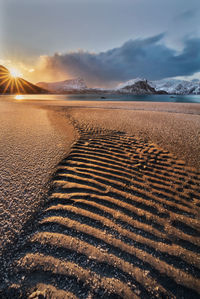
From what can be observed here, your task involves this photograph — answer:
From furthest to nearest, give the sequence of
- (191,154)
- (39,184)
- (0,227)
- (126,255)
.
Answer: (191,154) → (39,184) → (0,227) → (126,255)

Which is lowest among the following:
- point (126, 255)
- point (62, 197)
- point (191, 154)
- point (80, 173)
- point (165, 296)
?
point (165, 296)

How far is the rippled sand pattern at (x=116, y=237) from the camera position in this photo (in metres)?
1.12

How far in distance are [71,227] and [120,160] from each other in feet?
5.81

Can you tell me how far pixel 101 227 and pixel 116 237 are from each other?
205mm

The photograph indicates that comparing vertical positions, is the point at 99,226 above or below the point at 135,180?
below

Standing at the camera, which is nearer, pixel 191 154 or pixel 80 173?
pixel 80 173

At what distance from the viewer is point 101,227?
1540 mm

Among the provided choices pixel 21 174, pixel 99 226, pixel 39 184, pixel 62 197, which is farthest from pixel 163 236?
pixel 21 174

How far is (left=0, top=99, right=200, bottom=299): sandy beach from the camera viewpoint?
1.13 meters

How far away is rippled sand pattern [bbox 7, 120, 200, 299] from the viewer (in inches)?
44.2

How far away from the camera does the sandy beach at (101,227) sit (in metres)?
1.13

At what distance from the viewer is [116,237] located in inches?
57.1

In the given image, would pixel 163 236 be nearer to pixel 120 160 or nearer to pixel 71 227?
pixel 71 227

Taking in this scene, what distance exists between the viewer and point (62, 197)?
1914mm
